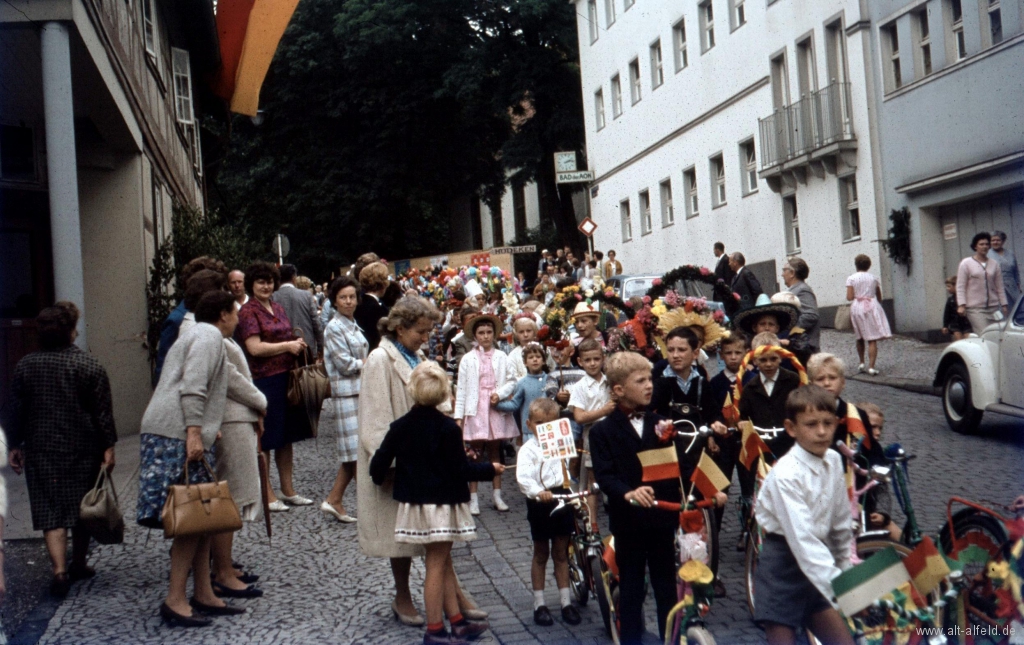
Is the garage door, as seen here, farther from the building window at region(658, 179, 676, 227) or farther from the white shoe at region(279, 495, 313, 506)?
the building window at region(658, 179, 676, 227)

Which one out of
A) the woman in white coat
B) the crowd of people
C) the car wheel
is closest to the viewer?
the crowd of people

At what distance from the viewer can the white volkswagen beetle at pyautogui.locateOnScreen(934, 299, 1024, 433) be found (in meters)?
11.7

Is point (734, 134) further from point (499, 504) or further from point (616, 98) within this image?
point (499, 504)

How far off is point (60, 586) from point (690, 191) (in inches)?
1199

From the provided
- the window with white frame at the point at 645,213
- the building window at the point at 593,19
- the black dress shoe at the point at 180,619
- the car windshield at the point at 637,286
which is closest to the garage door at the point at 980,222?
the car windshield at the point at 637,286

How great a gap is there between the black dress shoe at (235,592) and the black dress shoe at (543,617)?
5.93 feet

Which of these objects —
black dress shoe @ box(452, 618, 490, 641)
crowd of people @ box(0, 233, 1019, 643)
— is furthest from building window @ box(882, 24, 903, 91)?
black dress shoe @ box(452, 618, 490, 641)

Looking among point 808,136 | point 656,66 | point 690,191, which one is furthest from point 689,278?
point 656,66

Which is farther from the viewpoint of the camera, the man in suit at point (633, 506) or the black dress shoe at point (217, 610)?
the black dress shoe at point (217, 610)

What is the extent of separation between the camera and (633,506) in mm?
5719

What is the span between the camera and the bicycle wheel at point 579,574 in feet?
22.6

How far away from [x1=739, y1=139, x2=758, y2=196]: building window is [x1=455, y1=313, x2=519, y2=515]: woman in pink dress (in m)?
22.4

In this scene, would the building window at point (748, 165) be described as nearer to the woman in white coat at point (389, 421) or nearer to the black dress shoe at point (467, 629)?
the woman in white coat at point (389, 421)

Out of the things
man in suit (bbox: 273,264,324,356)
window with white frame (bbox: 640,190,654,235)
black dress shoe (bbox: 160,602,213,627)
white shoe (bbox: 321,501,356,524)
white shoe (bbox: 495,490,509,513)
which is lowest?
black dress shoe (bbox: 160,602,213,627)
